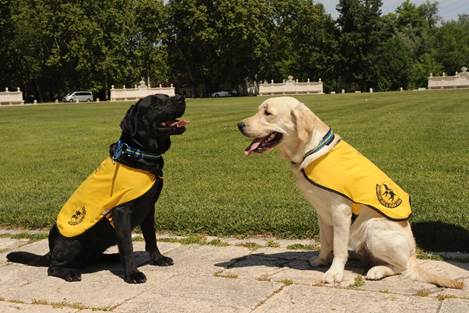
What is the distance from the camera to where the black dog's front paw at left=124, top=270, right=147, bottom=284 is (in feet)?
16.2

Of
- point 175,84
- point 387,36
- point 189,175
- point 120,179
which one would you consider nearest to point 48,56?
point 175,84

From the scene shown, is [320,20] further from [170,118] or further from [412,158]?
[170,118]

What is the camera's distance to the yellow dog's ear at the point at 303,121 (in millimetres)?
4676

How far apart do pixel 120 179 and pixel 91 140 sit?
12735 mm

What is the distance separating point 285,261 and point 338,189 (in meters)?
1.12

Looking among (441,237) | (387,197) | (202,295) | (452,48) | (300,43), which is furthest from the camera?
(452,48)

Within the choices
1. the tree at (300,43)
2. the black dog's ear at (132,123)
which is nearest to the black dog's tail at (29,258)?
the black dog's ear at (132,123)

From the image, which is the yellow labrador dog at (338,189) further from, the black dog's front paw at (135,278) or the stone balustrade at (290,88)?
the stone balustrade at (290,88)

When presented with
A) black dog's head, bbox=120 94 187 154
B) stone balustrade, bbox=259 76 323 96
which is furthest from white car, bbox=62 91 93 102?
black dog's head, bbox=120 94 187 154

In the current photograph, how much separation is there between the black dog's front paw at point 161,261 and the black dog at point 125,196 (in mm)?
456

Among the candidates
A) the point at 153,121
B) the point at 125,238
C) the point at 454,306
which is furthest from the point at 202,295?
the point at 454,306

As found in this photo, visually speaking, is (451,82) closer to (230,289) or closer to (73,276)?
(230,289)

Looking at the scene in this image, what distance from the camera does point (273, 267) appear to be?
5.26 metres

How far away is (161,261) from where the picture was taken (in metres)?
5.50
